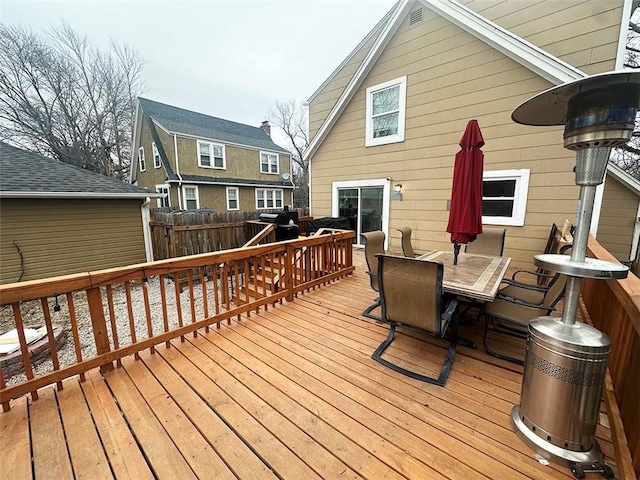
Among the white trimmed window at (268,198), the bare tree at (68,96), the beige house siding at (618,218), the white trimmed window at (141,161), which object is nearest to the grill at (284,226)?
the beige house siding at (618,218)

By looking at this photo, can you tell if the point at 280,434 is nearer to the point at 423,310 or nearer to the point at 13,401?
the point at 423,310

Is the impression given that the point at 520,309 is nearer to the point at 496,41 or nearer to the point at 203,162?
the point at 496,41

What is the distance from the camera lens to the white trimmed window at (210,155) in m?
14.8

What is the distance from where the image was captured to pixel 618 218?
6176 millimetres

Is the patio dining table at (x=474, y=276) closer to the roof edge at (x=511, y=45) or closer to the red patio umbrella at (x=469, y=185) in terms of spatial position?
the red patio umbrella at (x=469, y=185)

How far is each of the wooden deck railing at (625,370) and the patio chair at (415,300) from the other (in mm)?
948

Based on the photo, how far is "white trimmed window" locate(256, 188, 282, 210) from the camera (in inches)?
682

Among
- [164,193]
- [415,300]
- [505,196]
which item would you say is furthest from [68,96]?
[505,196]

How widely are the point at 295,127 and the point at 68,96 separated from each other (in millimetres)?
15360

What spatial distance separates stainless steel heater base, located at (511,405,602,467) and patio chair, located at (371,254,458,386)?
1.95 ft

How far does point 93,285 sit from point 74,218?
742 centimetres

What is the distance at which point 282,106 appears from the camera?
23.8 m

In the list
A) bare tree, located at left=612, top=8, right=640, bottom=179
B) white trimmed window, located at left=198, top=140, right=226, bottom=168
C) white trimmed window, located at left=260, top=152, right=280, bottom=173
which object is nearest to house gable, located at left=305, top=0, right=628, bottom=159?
bare tree, located at left=612, top=8, right=640, bottom=179

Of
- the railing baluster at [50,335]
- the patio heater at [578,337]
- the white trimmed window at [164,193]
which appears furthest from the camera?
the white trimmed window at [164,193]
